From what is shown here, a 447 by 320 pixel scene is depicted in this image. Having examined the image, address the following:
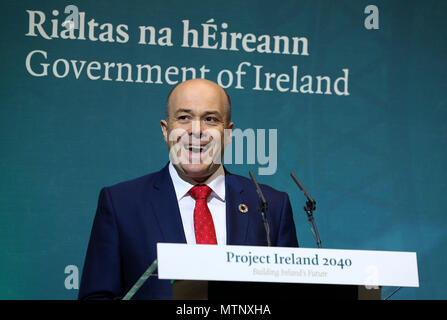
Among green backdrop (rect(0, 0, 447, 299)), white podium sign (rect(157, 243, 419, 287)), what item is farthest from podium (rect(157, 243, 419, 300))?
green backdrop (rect(0, 0, 447, 299))

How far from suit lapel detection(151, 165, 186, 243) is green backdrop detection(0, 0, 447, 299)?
3.08 ft

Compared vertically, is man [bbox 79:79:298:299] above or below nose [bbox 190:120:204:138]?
below

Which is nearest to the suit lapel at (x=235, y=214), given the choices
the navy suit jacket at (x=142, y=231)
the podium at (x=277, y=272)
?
the navy suit jacket at (x=142, y=231)

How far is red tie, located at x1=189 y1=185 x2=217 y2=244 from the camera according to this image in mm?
2814

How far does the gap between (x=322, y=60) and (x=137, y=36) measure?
3.62 feet

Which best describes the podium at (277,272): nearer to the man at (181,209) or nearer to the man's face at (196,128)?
the man at (181,209)

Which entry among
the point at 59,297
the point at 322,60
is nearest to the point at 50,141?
the point at 59,297

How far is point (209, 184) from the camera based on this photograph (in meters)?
3.04

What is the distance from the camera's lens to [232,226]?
2.91 m

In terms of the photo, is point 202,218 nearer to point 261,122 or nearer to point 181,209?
point 181,209

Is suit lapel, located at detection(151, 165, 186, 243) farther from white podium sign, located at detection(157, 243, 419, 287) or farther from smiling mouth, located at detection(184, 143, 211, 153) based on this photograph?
white podium sign, located at detection(157, 243, 419, 287)

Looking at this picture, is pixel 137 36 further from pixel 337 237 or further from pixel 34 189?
pixel 337 237

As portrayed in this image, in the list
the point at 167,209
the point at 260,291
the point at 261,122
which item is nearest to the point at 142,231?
the point at 167,209
